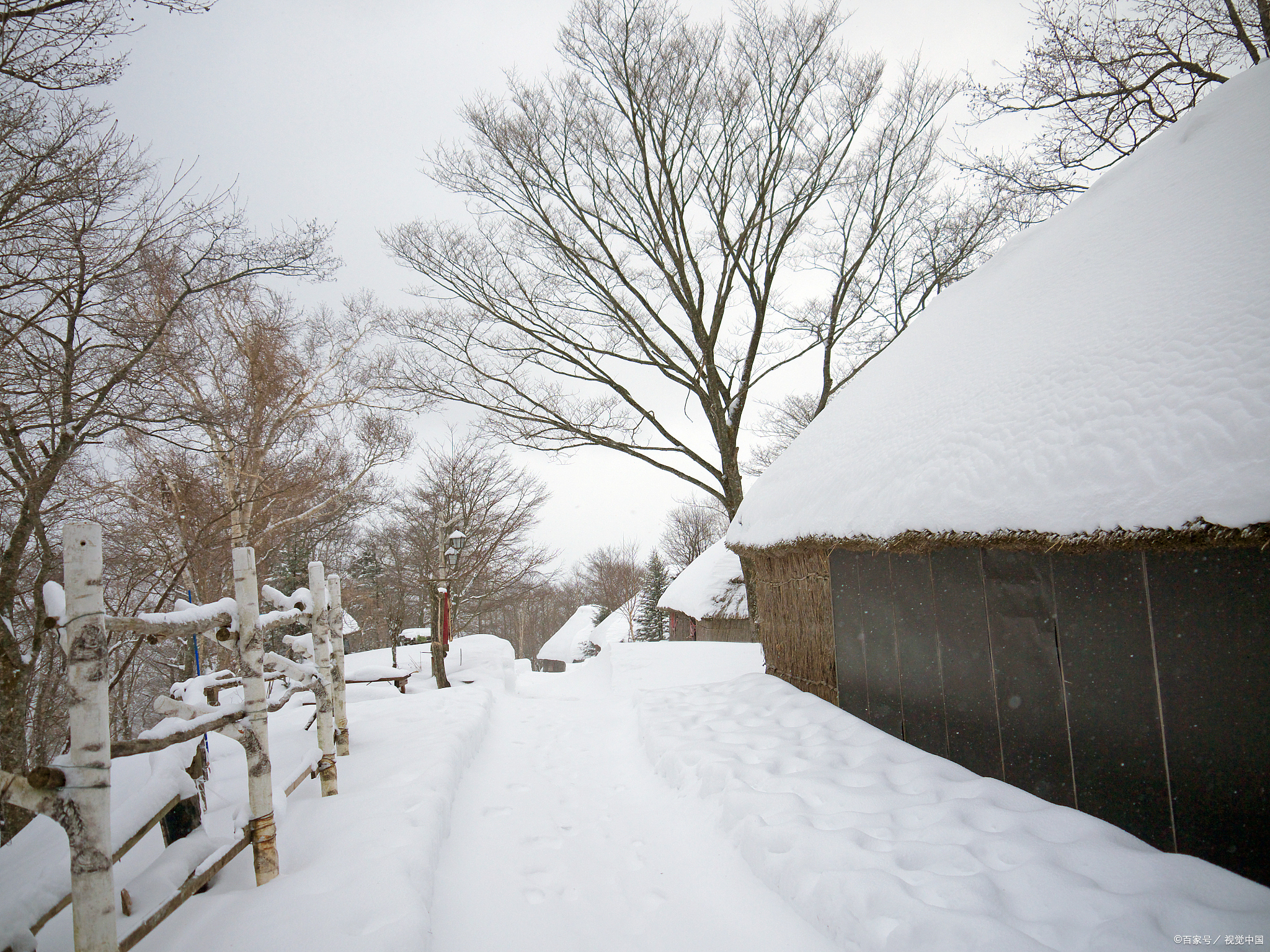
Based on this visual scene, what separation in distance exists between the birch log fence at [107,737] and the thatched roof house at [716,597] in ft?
43.0

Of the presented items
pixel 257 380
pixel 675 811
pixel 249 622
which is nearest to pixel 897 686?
pixel 675 811

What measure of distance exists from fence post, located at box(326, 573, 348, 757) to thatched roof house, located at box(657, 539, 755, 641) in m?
11.6

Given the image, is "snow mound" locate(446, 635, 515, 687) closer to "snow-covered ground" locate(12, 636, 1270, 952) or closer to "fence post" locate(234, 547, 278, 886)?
"snow-covered ground" locate(12, 636, 1270, 952)

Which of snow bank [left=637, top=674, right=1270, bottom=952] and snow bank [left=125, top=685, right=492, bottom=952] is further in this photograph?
snow bank [left=125, top=685, right=492, bottom=952]

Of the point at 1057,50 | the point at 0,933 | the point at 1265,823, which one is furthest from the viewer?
the point at 1057,50

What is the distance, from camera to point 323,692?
366 cm

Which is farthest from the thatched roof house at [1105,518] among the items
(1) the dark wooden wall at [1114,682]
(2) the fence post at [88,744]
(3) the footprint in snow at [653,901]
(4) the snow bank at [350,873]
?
(2) the fence post at [88,744]

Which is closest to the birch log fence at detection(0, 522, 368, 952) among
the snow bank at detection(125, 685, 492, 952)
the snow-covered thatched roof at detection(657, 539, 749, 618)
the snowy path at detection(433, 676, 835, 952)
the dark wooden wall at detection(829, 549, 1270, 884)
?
the snow bank at detection(125, 685, 492, 952)

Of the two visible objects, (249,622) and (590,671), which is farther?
(590,671)

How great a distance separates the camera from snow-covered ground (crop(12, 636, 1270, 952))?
205 centimetres

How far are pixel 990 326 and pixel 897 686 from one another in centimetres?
280

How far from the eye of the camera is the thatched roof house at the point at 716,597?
15.5 metres

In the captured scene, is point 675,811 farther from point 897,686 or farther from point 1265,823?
point 1265,823

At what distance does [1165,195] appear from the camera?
3576 mm
